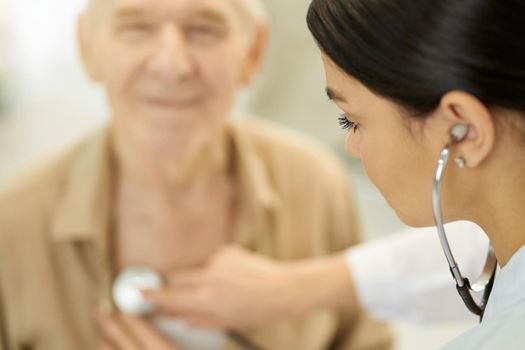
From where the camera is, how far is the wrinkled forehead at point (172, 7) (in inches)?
46.2

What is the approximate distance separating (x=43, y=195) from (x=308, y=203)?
420mm

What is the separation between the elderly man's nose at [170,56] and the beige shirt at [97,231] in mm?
193

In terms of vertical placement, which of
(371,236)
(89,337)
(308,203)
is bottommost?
(371,236)

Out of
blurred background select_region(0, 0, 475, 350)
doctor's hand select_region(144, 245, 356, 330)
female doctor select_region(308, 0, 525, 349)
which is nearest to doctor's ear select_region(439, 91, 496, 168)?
female doctor select_region(308, 0, 525, 349)

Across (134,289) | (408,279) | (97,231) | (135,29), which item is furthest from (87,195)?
(408,279)

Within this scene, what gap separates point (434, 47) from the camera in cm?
62

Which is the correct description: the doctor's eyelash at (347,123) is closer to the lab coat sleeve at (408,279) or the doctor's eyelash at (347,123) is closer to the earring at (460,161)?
the earring at (460,161)

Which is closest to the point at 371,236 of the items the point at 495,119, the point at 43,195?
the point at 43,195

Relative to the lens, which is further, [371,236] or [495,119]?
[371,236]

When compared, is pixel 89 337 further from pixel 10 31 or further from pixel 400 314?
pixel 10 31

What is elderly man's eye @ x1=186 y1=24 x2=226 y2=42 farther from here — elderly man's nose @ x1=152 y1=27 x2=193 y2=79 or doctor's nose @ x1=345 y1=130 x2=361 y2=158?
doctor's nose @ x1=345 y1=130 x2=361 y2=158

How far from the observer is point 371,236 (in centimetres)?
204

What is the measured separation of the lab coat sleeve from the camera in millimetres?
1119

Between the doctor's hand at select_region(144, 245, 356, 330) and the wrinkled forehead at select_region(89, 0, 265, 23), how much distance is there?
0.36 metres
